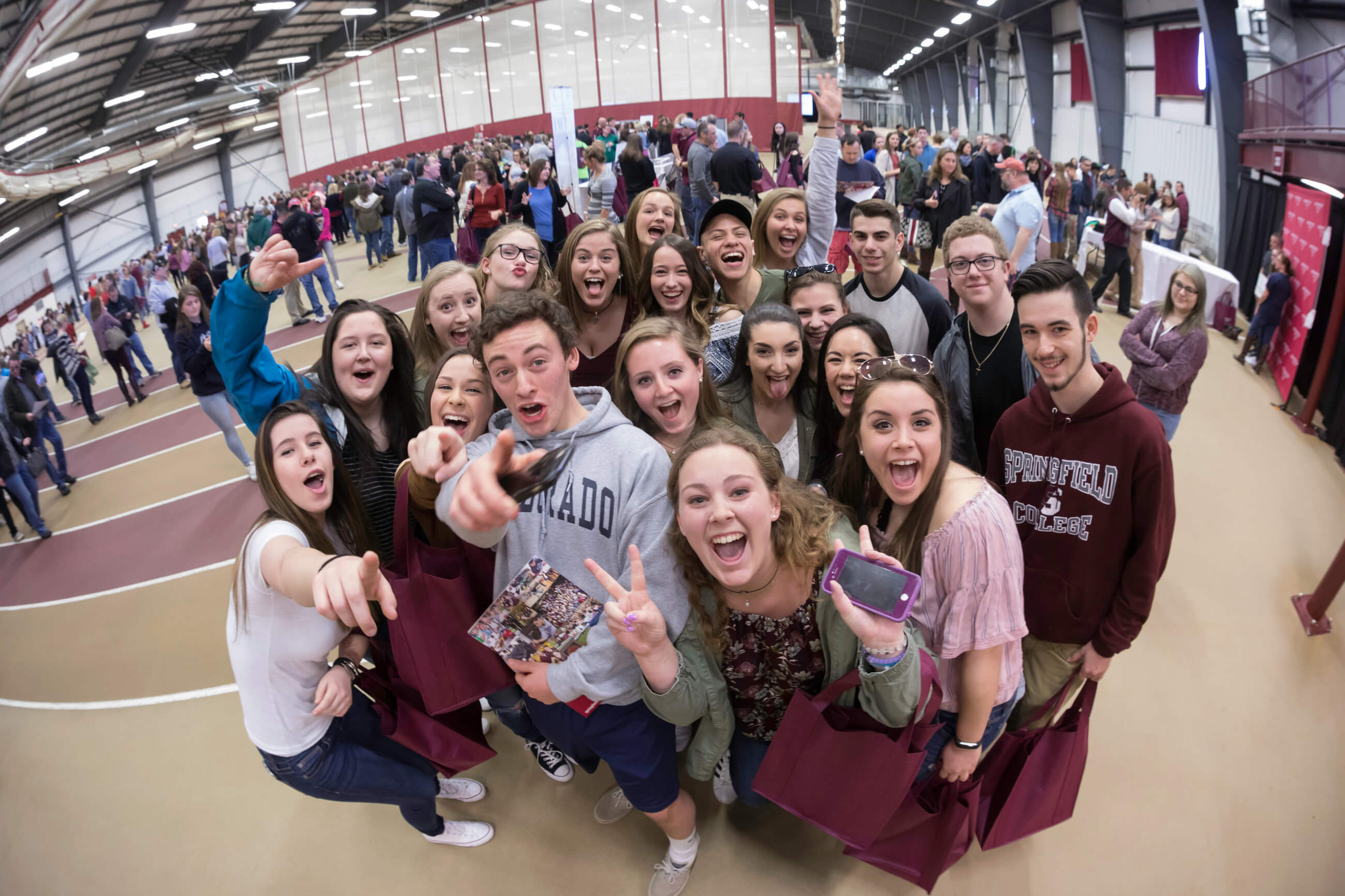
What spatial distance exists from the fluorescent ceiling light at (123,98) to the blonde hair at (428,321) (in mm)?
30762

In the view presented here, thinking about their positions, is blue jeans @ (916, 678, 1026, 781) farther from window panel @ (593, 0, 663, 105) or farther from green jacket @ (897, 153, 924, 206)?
window panel @ (593, 0, 663, 105)

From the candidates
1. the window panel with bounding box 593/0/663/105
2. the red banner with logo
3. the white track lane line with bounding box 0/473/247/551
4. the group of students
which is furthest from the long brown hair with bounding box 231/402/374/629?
the window panel with bounding box 593/0/663/105

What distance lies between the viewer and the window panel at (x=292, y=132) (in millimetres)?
31297

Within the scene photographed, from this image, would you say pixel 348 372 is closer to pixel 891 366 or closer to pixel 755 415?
pixel 755 415

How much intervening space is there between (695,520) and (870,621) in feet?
1.70

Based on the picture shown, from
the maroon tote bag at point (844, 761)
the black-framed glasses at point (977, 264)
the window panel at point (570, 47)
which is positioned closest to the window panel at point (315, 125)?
the window panel at point (570, 47)

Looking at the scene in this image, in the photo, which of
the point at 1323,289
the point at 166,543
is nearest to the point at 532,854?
the point at 166,543

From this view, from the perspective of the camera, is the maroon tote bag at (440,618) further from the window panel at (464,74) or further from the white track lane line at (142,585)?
the window panel at (464,74)

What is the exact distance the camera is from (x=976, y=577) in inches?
76.6

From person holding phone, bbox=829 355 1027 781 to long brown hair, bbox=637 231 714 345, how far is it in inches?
49.6

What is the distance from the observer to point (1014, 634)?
1.97m

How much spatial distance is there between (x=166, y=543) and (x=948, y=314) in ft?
21.0

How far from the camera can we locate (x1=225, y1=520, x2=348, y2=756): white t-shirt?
204 centimetres

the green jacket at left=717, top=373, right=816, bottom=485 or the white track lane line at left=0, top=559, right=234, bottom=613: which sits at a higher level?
the green jacket at left=717, top=373, right=816, bottom=485
